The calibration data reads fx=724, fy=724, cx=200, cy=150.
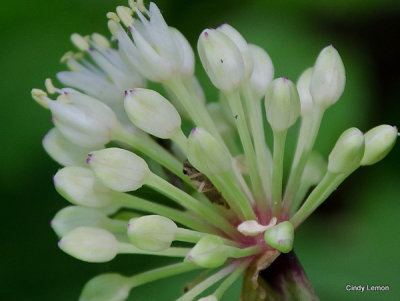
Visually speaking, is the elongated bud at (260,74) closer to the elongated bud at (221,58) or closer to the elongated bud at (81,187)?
the elongated bud at (221,58)

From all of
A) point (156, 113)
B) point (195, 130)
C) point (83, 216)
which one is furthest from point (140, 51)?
point (83, 216)

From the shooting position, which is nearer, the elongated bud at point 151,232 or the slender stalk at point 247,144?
the elongated bud at point 151,232

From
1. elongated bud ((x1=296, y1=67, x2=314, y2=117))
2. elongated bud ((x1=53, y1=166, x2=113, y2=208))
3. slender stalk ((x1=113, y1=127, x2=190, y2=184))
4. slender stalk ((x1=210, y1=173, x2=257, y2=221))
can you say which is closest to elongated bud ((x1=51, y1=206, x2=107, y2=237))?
elongated bud ((x1=53, y1=166, x2=113, y2=208))

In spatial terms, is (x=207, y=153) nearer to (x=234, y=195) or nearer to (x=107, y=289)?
(x=234, y=195)

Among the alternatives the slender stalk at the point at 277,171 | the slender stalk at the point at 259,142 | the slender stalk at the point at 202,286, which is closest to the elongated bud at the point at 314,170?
the slender stalk at the point at 259,142

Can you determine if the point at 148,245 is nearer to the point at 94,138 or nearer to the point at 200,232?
the point at 200,232

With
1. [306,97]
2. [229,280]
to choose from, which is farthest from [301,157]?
[229,280]
